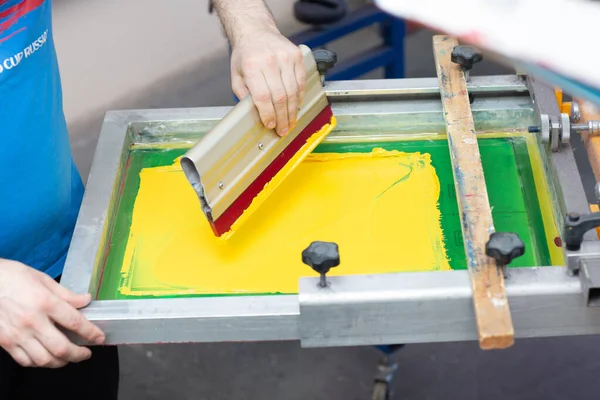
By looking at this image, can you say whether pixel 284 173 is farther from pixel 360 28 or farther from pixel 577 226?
pixel 360 28

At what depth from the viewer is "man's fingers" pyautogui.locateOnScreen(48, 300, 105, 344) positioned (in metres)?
1.26

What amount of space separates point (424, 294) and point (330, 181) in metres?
0.43

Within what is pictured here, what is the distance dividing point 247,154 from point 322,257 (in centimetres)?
33

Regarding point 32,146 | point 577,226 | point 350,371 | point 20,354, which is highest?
point 577,226

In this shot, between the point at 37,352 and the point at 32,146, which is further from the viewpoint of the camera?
the point at 32,146

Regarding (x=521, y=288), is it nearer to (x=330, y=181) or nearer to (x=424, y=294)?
(x=424, y=294)

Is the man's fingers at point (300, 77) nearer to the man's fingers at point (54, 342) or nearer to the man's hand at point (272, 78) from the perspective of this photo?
the man's hand at point (272, 78)

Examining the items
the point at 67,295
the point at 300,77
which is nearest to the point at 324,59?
the point at 300,77

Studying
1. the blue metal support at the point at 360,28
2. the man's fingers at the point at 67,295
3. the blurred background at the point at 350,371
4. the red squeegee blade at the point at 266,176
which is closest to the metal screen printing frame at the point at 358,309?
the man's fingers at the point at 67,295

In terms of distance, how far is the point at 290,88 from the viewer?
151 centimetres

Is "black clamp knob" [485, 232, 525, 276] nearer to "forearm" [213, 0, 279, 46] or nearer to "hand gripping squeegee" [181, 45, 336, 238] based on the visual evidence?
"hand gripping squeegee" [181, 45, 336, 238]

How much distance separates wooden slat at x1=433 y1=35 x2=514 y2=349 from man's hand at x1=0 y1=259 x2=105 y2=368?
604 mm

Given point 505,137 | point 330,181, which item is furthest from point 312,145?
point 505,137

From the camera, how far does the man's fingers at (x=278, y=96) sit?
4.86 feet
